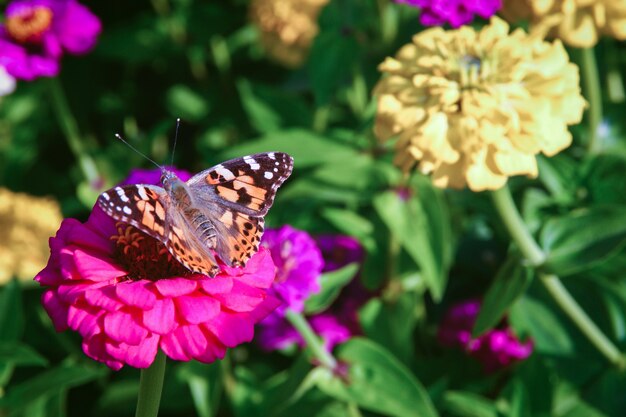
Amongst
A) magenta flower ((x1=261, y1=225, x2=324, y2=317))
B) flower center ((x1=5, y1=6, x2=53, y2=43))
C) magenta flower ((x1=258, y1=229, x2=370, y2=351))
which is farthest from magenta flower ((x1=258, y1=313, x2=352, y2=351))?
flower center ((x1=5, y1=6, x2=53, y2=43))

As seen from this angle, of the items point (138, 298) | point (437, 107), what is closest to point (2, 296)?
point (138, 298)

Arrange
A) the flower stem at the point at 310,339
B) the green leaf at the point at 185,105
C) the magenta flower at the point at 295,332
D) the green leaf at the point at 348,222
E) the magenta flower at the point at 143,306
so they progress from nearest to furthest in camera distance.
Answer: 1. the magenta flower at the point at 143,306
2. the flower stem at the point at 310,339
3. the magenta flower at the point at 295,332
4. the green leaf at the point at 348,222
5. the green leaf at the point at 185,105

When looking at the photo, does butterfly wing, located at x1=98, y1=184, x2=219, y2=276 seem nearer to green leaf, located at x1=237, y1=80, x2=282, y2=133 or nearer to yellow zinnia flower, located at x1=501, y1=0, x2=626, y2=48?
yellow zinnia flower, located at x1=501, y1=0, x2=626, y2=48

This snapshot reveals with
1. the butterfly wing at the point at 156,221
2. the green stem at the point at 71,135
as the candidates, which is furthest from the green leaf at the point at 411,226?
the green stem at the point at 71,135

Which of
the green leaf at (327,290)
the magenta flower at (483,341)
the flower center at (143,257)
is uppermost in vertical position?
the flower center at (143,257)

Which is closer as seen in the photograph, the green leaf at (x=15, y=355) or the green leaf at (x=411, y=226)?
the green leaf at (x=15, y=355)

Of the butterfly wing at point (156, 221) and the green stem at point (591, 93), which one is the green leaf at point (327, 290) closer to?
the butterfly wing at point (156, 221)
